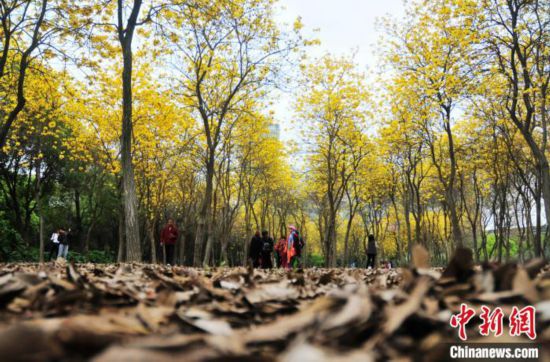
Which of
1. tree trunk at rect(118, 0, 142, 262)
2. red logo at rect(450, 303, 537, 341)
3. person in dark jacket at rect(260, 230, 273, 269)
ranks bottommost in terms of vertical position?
person in dark jacket at rect(260, 230, 273, 269)

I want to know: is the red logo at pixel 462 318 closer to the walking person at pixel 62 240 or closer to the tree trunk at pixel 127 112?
the tree trunk at pixel 127 112

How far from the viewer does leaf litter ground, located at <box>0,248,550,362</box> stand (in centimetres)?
76

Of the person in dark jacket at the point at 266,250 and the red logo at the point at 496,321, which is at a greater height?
the red logo at the point at 496,321

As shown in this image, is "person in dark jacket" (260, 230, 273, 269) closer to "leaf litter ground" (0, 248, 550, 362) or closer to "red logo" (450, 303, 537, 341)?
"leaf litter ground" (0, 248, 550, 362)

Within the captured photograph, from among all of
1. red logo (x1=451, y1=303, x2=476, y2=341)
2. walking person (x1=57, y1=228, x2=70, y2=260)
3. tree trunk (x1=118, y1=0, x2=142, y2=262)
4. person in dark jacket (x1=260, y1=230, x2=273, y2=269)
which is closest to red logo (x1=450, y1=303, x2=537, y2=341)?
red logo (x1=451, y1=303, x2=476, y2=341)

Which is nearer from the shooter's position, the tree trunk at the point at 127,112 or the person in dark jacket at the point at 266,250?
the tree trunk at the point at 127,112

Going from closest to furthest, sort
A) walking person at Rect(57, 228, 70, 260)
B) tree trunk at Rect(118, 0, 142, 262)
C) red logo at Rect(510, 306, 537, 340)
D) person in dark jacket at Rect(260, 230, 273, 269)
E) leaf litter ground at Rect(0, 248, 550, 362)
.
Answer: leaf litter ground at Rect(0, 248, 550, 362) → red logo at Rect(510, 306, 537, 340) → tree trunk at Rect(118, 0, 142, 262) → person in dark jacket at Rect(260, 230, 273, 269) → walking person at Rect(57, 228, 70, 260)

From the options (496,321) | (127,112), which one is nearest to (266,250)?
(127,112)

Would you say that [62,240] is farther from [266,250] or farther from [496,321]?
[496,321]

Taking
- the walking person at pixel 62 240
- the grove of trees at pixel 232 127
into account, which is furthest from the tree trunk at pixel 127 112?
the walking person at pixel 62 240

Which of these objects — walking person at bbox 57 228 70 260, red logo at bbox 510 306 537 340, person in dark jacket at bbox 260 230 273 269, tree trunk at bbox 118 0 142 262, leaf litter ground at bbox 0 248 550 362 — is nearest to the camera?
leaf litter ground at bbox 0 248 550 362

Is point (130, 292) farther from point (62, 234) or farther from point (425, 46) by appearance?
point (62, 234)

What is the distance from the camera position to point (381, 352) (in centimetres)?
87

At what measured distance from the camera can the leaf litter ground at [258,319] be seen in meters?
0.76
